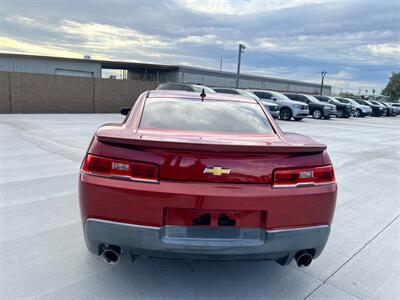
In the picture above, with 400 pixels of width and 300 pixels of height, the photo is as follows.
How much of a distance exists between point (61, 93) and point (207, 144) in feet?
56.4

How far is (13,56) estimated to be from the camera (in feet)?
91.0

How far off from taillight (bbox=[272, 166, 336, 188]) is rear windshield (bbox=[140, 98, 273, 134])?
2.22 ft

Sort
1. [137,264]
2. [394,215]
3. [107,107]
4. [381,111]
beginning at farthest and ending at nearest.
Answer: [381,111]
[107,107]
[394,215]
[137,264]

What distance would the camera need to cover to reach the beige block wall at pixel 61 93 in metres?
15.9

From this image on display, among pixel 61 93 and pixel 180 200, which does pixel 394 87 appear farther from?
pixel 180 200

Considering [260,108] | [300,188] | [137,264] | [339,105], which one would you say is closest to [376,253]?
[300,188]

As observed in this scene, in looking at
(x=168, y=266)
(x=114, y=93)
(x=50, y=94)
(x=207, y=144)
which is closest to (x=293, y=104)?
(x=114, y=93)

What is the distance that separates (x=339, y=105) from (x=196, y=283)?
2585 cm

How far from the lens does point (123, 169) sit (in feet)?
7.18

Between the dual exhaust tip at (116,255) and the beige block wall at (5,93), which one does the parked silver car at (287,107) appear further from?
the dual exhaust tip at (116,255)

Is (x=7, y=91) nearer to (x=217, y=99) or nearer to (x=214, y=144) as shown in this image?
(x=217, y=99)

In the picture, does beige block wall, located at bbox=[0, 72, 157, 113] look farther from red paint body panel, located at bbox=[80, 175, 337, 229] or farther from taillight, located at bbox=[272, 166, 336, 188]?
taillight, located at bbox=[272, 166, 336, 188]

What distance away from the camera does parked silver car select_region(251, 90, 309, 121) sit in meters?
19.0

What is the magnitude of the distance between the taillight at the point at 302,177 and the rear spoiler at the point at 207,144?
14 cm
